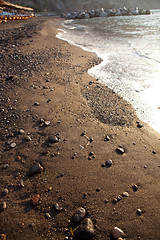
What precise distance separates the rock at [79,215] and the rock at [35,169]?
713mm

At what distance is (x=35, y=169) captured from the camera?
6.36 ft

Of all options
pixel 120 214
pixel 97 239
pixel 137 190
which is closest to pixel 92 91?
pixel 137 190

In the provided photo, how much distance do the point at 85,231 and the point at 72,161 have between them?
33.7 inches

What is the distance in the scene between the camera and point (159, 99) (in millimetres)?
3406

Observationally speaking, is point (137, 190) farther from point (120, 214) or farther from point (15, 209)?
point (15, 209)

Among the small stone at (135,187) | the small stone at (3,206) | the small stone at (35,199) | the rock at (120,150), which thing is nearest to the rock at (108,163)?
the rock at (120,150)

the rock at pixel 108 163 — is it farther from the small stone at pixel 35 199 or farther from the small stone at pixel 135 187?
the small stone at pixel 35 199

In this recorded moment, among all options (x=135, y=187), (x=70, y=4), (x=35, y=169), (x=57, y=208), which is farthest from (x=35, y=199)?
(x=70, y=4)

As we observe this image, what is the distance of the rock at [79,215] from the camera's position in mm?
1520

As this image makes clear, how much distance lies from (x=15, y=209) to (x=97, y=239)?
952 mm

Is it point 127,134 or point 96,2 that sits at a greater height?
point 96,2

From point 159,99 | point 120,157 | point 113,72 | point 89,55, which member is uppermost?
point 89,55

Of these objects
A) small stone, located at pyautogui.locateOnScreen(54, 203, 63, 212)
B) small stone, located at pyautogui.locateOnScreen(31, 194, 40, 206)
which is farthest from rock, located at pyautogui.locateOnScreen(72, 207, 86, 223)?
small stone, located at pyautogui.locateOnScreen(31, 194, 40, 206)

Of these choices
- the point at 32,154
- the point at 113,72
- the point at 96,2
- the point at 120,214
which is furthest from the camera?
the point at 96,2
